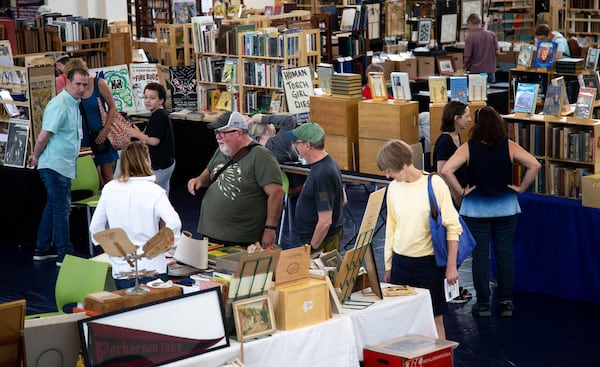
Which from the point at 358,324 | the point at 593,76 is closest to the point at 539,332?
the point at 358,324

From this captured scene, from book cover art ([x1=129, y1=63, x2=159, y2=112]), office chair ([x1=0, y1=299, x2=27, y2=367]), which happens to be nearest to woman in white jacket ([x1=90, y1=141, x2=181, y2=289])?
office chair ([x1=0, y1=299, x2=27, y2=367])

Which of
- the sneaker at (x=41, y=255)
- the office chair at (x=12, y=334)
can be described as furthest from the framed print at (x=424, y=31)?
the office chair at (x=12, y=334)

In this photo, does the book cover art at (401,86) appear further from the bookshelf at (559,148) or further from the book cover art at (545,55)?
the book cover art at (545,55)

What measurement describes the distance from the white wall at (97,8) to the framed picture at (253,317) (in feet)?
56.0

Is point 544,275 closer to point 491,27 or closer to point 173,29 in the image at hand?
point 173,29

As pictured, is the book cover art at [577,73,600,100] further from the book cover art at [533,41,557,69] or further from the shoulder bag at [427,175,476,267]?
the shoulder bag at [427,175,476,267]

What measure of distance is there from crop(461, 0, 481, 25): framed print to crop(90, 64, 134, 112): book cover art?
26.5 feet

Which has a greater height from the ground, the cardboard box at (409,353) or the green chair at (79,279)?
the green chair at (79,279)

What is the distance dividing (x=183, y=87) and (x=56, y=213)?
169 inches

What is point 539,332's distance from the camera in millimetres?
6641

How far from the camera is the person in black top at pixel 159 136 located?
330 inches

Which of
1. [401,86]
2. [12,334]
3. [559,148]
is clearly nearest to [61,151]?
[401,86]

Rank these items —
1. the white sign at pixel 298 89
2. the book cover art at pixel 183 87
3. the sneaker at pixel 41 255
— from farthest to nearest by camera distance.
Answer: the book cover art at pixel 183 87 < the white sign at pixel 298 89 < the sneaker at pixel 41 255

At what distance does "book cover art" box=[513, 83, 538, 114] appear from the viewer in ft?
25.8
